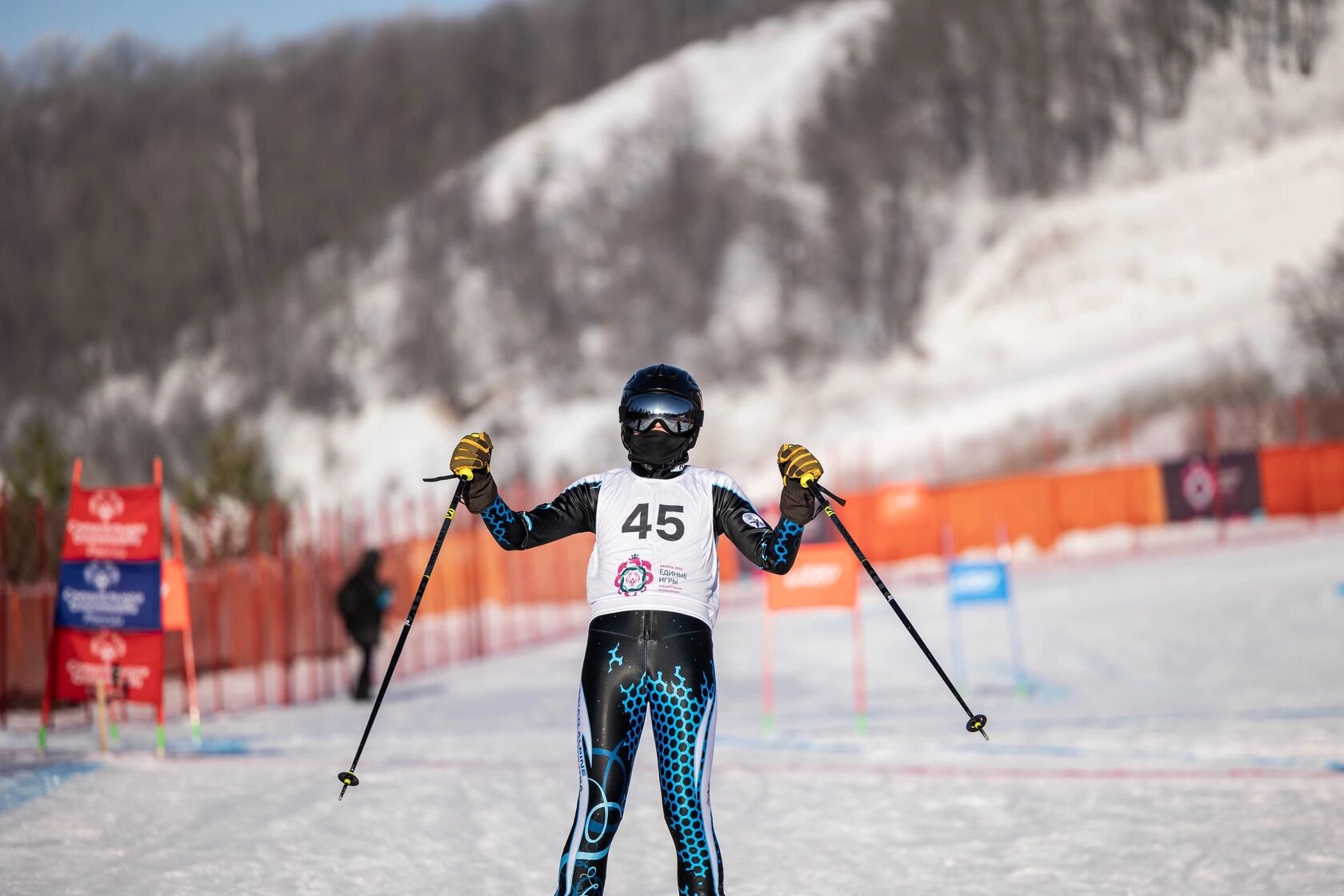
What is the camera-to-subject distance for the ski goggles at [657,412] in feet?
15.2

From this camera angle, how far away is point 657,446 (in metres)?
4.65

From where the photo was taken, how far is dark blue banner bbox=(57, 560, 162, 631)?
10.4 metres

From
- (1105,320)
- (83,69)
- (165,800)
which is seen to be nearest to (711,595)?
(165,800)

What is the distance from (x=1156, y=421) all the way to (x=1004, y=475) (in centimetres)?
436

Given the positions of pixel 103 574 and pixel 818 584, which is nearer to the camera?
pixel 103 574

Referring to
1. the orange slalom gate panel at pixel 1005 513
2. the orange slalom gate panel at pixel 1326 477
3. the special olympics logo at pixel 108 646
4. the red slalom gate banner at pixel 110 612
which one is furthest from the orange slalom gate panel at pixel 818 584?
the orange slalom gate panel at pixel 1326 477

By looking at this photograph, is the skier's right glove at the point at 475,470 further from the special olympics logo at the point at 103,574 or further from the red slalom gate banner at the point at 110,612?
the special olympics logo at the point at 103,574

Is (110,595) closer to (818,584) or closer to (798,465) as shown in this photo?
(818,584)

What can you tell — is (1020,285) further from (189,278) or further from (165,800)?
(189,278)

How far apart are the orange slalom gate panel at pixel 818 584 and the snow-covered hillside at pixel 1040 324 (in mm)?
25042

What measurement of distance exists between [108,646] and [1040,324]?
40.7 meters

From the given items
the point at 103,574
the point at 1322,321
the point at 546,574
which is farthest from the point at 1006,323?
the point at 103,574

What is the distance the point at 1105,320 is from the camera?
45.8 metres

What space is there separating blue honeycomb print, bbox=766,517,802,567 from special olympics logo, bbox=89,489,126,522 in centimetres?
751
